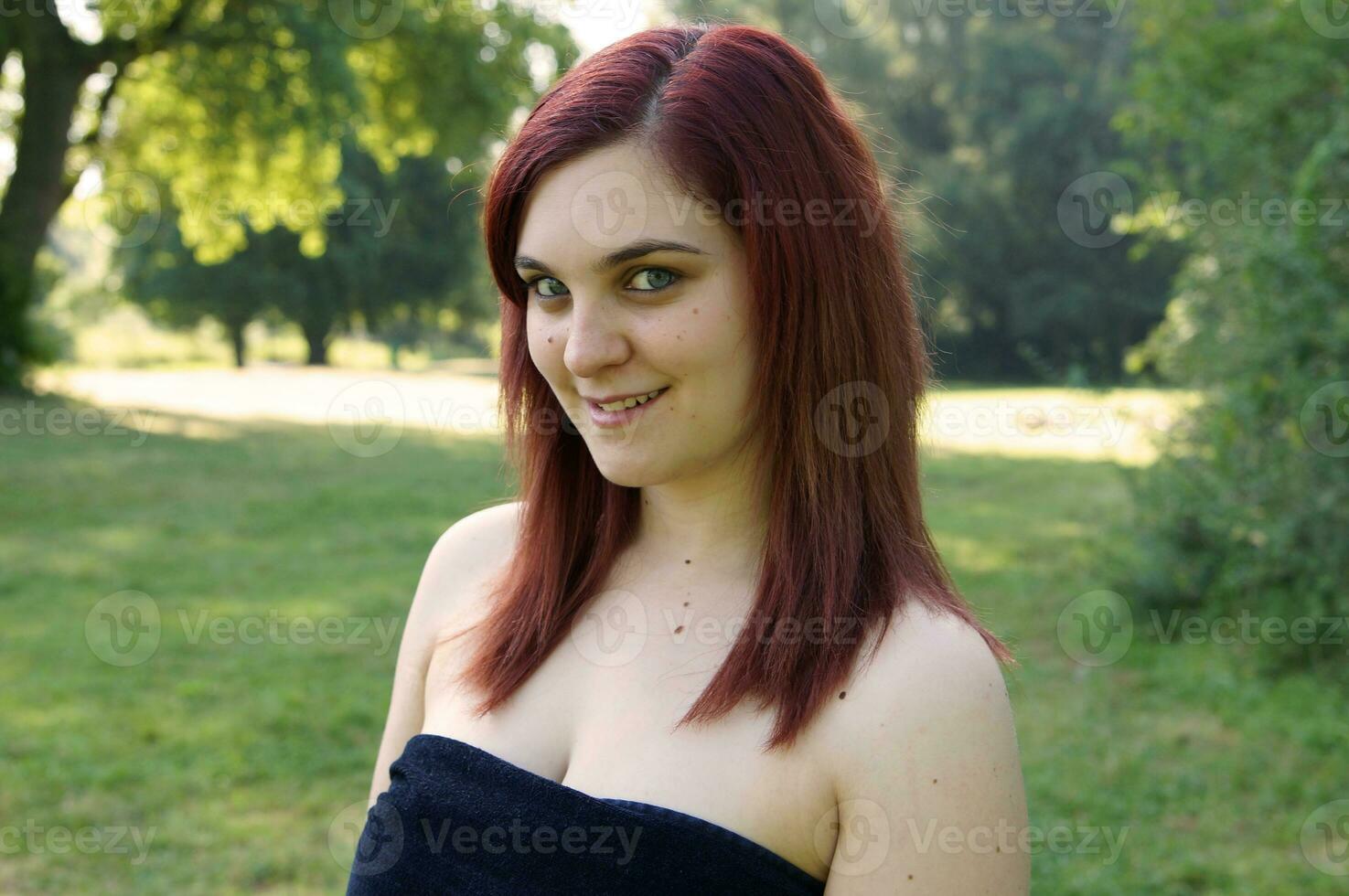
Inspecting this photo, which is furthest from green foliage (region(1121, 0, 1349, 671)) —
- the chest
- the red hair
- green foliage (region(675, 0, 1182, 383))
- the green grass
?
green foliage (region(675, 0, 1182, 383))

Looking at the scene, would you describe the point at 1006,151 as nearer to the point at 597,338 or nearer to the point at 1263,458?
the point at 1263,458

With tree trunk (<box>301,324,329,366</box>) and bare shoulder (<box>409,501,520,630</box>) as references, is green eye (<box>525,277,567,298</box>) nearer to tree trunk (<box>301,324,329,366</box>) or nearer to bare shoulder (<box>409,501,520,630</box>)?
bare shoulder (<box>409,501,520,630</box>)

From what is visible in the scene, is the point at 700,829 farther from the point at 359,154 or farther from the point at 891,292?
the point at 359,154

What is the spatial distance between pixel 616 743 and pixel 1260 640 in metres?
5.00

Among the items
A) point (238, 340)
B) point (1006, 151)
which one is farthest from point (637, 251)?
point (238, 340)

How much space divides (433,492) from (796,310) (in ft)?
33.7

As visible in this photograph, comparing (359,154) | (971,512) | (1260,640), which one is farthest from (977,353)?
(1260,640)

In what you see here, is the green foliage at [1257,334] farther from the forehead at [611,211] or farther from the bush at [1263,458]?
the forehead at [611,211]

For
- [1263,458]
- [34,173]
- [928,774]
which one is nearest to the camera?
[928,774]

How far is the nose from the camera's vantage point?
5.27ft

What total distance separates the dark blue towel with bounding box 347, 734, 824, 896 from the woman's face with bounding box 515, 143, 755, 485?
0.45 metres

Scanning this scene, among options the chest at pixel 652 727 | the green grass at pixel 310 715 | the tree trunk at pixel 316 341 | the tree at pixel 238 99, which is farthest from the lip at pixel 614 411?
the tree trunk at pixel 316 341

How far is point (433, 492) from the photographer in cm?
1154

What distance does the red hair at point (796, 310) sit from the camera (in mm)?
1554
